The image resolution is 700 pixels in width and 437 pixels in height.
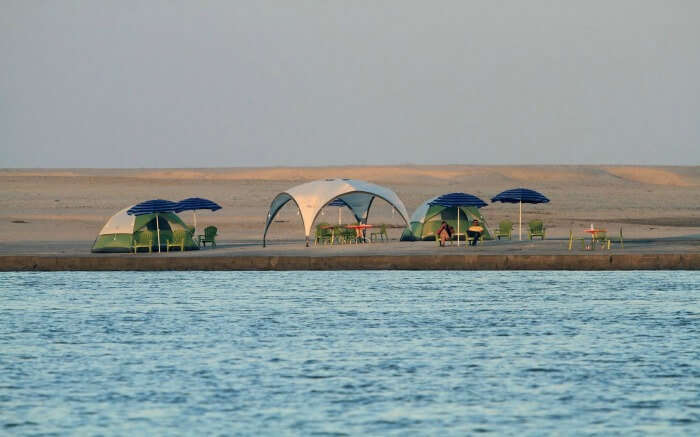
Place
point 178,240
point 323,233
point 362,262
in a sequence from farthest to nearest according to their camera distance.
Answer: point 323,233 < point 178,240 < point 362,262

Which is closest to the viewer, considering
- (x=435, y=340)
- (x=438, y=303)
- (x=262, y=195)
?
(x=435, y=340)

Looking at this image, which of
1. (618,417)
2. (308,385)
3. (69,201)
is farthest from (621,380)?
(69,201)

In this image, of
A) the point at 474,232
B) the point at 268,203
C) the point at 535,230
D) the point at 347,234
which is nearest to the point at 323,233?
the point at 347,234

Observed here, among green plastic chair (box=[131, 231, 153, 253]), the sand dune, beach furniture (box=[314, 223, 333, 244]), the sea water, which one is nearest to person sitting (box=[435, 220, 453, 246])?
beach furniture (box=[314, 223, 333, 244])

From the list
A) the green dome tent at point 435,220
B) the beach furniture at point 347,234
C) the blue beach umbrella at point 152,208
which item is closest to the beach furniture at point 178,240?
the blue beach umbrella at point 152,208

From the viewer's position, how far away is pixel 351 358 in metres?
24.0

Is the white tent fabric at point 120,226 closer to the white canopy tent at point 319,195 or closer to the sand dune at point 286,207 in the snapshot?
the white canopy tent at point 319,195

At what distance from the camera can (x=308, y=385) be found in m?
20.9

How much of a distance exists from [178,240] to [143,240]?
129 cm

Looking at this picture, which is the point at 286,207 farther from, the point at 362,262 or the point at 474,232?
the point at 362,262

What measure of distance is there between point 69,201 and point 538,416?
80524 mm

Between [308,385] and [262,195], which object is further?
[262,195]

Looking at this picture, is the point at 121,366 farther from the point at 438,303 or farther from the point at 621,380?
the point at 438,303

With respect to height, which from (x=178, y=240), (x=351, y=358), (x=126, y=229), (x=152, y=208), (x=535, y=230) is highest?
(x=152, y=208)
